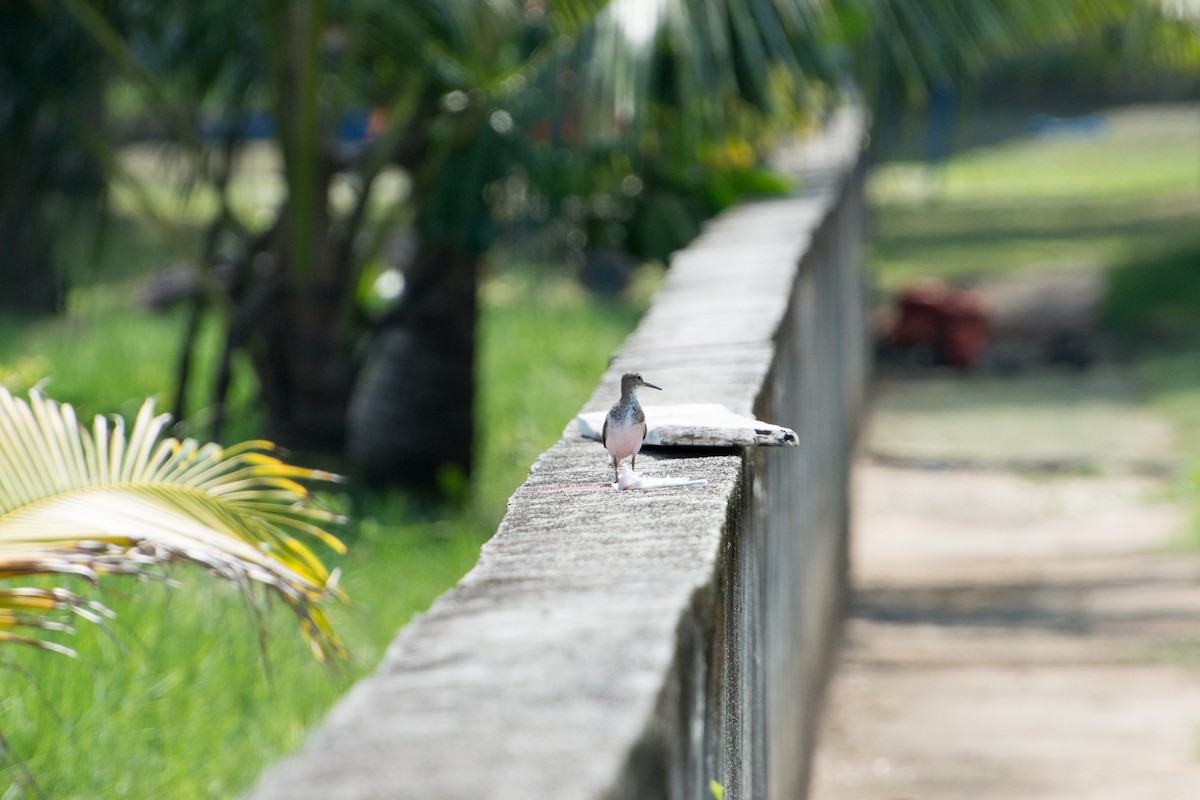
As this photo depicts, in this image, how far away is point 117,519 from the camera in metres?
3.14

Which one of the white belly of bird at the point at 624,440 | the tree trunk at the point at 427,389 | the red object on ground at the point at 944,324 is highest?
the red object on ground at the point at 944,324

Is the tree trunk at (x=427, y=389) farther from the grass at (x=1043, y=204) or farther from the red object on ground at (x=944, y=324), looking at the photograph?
the red object on ground at (x=944, y=324)

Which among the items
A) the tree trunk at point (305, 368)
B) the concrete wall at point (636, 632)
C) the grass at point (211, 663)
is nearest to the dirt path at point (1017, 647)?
the concrete wall at point (636, 632)

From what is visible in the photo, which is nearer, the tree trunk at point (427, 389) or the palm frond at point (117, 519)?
the palm frond at point (117, 519)

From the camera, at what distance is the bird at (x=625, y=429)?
2.56 meters

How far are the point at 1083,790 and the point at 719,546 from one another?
305 centimetres

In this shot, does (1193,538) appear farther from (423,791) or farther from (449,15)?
(423,791)

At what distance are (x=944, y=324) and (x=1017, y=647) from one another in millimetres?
6157

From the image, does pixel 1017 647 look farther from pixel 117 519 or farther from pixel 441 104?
pixel 117 519

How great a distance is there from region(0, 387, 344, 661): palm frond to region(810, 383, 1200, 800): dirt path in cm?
215

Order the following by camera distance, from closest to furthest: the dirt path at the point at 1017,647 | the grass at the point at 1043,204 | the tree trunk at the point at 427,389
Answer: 1. the dirt path at the point at 1017,647
2. the tree trunk at the point at 427,389
3. the grass at the point at 1043,204

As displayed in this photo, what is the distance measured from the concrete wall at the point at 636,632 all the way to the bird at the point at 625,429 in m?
0.07

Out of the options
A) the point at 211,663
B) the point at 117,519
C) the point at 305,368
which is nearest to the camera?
the point at 117,519

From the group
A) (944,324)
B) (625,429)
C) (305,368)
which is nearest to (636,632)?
(625,429)
